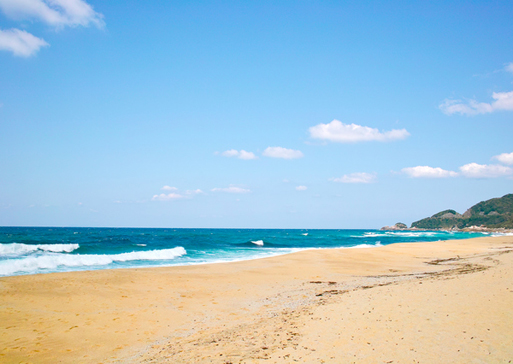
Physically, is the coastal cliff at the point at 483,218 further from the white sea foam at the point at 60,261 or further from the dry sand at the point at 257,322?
the dry sand at the point at 257,322

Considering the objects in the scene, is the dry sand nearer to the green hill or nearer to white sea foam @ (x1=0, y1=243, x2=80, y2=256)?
white sea foam @ (x1=0, y1=243, x2=80, y2=256)

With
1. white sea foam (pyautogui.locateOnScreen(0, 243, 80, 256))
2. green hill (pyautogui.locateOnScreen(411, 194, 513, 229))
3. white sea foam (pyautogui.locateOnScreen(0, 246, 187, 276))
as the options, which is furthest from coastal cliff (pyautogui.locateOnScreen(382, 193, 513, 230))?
white sea foam (pyautogui.locateOnScreen(0, 243, 80, 256))

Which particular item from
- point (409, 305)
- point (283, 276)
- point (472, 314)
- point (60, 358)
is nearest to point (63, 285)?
point (60, 358)

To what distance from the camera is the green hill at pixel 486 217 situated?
14525cm

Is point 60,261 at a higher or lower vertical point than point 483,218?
higher

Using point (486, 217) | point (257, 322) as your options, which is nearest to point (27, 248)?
point (257, 322)

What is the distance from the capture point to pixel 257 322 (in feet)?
30.1

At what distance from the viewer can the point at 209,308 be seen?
11.5 meters

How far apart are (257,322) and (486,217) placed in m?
186

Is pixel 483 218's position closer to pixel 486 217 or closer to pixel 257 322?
pixel 486 217

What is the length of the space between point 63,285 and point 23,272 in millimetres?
8813

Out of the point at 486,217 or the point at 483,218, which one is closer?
the point at 486,217

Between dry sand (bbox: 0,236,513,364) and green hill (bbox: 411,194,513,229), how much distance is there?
152011mm

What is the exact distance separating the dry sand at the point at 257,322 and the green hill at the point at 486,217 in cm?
15201
